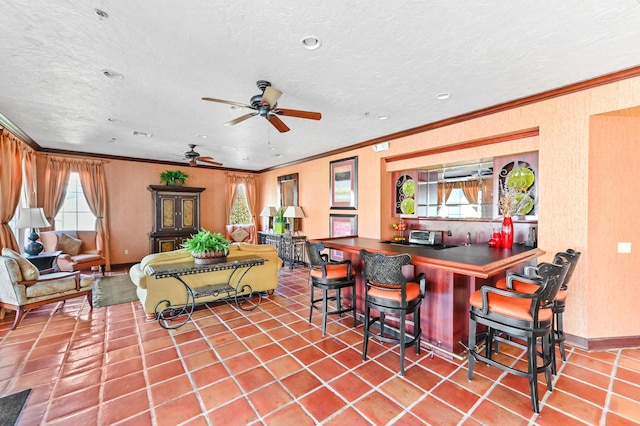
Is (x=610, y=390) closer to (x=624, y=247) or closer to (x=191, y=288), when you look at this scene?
(x=624, y=247)

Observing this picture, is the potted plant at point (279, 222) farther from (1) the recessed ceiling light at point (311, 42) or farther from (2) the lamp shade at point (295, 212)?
(1) the recessed ceiling light at point (311, 42)

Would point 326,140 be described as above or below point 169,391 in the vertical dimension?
above

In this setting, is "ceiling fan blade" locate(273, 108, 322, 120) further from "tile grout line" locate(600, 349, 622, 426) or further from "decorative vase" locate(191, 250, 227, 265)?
"tile grout line" locate(600, 349, 622, 426)

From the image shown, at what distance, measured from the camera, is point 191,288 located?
366 centimetres

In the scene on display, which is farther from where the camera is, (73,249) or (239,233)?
(239,233)

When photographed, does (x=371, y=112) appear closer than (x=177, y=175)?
Yes

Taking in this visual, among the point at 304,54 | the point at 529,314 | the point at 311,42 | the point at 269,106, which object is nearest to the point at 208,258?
the point at 269,106

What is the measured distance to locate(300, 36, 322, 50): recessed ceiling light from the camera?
2.10 meters

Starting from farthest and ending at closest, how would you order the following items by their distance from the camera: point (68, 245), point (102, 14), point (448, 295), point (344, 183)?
point (344, 183), point (68, 245), point (448, 295), point (102, 14)

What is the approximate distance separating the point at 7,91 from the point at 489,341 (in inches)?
230

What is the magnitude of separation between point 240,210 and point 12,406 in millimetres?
7064

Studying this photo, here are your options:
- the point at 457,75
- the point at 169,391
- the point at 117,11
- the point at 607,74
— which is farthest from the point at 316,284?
the point at 607,74

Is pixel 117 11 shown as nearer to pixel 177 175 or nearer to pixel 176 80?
pixel 176 80

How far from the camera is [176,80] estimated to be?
2797 millimetres
